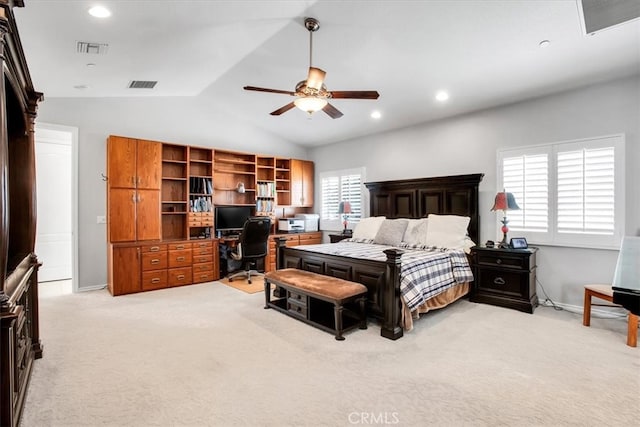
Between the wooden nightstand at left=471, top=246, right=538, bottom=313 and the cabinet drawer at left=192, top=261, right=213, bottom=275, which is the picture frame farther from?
the cabinet drawer at left=192, top=261, right=213, bottom=275

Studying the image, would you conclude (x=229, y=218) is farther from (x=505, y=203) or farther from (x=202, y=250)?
(x=505, y=203)

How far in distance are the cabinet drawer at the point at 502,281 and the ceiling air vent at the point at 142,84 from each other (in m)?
5.27

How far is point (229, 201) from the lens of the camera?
6352 millimetres

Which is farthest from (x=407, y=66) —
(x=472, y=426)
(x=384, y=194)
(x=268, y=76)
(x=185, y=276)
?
(x=185, y=276)

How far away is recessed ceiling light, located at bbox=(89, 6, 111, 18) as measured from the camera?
2.52 meters

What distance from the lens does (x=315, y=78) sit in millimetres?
2773

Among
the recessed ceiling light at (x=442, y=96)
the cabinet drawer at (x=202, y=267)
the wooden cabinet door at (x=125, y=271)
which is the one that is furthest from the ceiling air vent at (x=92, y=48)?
the recessed ceiling light at (x=442, y=96)

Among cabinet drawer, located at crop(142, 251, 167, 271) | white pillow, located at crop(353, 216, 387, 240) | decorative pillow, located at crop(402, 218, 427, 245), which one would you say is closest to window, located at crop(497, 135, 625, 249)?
decorative pillow, located at crop(402, 218, 427, 245)

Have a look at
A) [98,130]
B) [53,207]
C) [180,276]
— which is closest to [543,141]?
[180,276]

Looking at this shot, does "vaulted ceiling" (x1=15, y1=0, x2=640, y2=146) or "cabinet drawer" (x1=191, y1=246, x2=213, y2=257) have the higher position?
"vaulted ceiling" (x1=15, y1=0, x2=640, y2=146)

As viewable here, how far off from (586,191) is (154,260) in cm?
598

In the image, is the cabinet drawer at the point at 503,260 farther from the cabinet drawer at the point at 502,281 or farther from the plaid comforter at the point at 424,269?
the plaid comforter at the point at 424,269

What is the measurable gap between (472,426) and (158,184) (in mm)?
5164

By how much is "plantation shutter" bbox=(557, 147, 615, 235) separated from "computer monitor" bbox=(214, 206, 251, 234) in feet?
16.8
